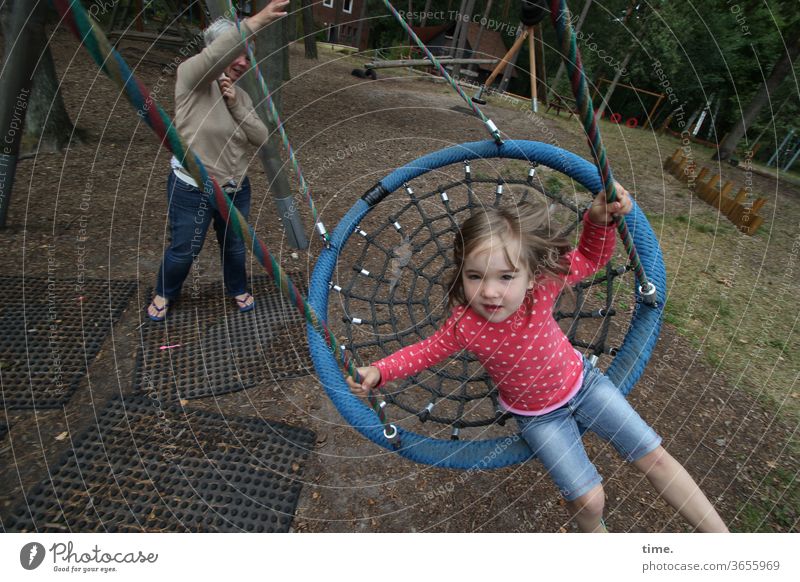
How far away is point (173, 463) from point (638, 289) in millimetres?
1465

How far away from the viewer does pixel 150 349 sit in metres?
1.72

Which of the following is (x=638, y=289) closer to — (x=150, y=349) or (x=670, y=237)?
(x=150, y=349)

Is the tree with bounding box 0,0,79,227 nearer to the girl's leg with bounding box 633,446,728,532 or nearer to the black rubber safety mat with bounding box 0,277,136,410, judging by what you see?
the black rubber safety mat with bounding box 0,277,136,410

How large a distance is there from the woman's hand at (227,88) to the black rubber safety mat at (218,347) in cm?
88

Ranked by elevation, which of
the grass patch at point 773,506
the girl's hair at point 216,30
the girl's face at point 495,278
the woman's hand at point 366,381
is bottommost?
the grass patch at point 773,506

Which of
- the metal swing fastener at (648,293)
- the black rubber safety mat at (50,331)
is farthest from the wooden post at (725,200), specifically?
the black rubber safety mat at (50,331)

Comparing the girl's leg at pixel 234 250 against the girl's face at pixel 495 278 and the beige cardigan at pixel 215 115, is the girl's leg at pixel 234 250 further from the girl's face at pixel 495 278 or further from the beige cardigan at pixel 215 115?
the girl's face at pixel 495 278

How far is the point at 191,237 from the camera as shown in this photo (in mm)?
1647

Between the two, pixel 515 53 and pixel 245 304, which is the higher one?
pixel 515 53

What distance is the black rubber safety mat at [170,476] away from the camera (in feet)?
3.90

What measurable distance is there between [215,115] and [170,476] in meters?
1.17

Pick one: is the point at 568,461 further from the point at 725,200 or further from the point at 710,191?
the point at 710,191

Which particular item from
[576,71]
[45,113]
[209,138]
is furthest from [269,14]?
[45,113]

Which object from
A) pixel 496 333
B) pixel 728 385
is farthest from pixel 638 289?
pixel 728 385
